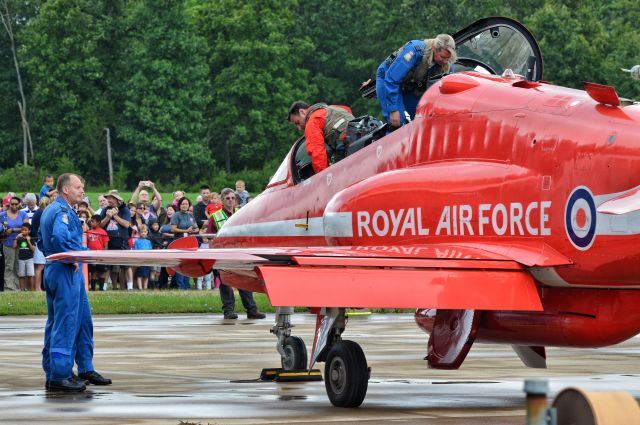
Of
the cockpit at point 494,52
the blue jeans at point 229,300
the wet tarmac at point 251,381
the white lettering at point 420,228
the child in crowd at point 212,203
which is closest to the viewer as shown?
the wet tarmac at point 251,381

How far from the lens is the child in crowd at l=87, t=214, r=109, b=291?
1155 inches

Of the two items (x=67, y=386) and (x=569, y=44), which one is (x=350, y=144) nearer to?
(x=67, y=386)

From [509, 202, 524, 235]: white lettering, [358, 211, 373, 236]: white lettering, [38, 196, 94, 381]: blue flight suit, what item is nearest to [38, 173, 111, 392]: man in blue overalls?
[38, 196, 94, 381]: blue flight suit

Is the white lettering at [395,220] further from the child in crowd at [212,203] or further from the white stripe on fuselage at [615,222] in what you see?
the child in crowd at [212,203]

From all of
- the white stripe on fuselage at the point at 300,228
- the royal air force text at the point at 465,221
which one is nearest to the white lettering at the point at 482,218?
the royal air force text at the point at 465,221

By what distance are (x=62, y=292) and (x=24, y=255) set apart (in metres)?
15.8

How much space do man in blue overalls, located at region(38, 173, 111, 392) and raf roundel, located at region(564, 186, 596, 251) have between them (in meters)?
5.28

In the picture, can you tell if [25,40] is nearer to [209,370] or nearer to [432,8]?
[432,8]

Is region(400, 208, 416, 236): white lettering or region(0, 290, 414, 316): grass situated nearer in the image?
region(400, 208, 416, 236): white lettering

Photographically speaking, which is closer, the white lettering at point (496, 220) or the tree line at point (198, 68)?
the white lettering at point (496, 220)

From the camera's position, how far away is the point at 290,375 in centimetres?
1450

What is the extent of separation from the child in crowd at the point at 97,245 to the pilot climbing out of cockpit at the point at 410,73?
1561 cm

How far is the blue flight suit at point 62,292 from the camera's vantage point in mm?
13594

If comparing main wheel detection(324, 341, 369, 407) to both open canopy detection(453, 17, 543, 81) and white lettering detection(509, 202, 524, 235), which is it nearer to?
white lettering detection(509, 202, 524, 235)
